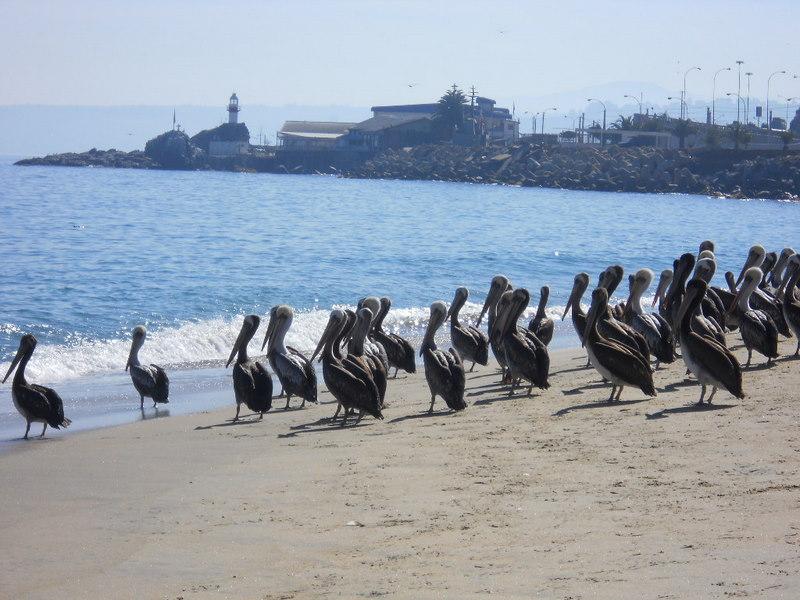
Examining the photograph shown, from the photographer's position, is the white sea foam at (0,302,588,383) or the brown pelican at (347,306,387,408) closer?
the brown pelican at (347,306,387,408)

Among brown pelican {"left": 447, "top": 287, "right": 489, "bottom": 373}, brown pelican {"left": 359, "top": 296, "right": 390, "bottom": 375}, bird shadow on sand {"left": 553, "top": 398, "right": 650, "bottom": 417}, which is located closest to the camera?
bird shadow on sand {"left": 553, "top": 398, "right": 650, "bottom": 417}

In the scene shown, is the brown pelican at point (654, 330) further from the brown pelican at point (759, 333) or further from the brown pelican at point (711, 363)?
the brown pelican at point (711, 363)

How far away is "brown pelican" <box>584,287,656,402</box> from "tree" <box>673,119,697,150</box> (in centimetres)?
10915

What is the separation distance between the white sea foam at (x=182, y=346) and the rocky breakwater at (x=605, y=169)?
77386 mm

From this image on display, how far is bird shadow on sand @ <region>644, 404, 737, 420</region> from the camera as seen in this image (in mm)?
9742

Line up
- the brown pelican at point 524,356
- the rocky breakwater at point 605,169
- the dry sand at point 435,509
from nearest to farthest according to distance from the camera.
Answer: the dry sand at point 435,509 < the brown pelican at point 524,356 < the rocky breakwater at point 605,169

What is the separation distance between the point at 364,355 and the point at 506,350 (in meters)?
1.69

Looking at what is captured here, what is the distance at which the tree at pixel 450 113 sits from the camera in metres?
132

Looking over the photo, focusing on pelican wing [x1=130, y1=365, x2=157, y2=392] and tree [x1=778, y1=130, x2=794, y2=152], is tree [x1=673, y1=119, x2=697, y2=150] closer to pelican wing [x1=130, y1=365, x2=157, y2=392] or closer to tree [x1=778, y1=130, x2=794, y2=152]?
tree [x1=778, y1=130, x2=794, y2=152]

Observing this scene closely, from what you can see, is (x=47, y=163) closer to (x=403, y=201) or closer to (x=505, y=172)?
(x=505, y=172)

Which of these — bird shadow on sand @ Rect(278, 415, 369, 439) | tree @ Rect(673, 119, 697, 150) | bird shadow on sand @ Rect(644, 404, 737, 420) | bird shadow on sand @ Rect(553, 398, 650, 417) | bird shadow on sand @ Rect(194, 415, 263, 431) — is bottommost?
bird shadow on sand @ Rect(194, 415, 263, 431)

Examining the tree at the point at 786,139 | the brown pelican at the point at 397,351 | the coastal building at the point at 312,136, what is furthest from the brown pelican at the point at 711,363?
the coastal building at the point at 312,136

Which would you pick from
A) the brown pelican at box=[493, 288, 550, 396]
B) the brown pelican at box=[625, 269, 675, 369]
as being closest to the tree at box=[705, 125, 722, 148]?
the brown pelican at box=[625, 269, 675, 369]

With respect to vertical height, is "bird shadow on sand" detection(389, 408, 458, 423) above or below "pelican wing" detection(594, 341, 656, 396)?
below
